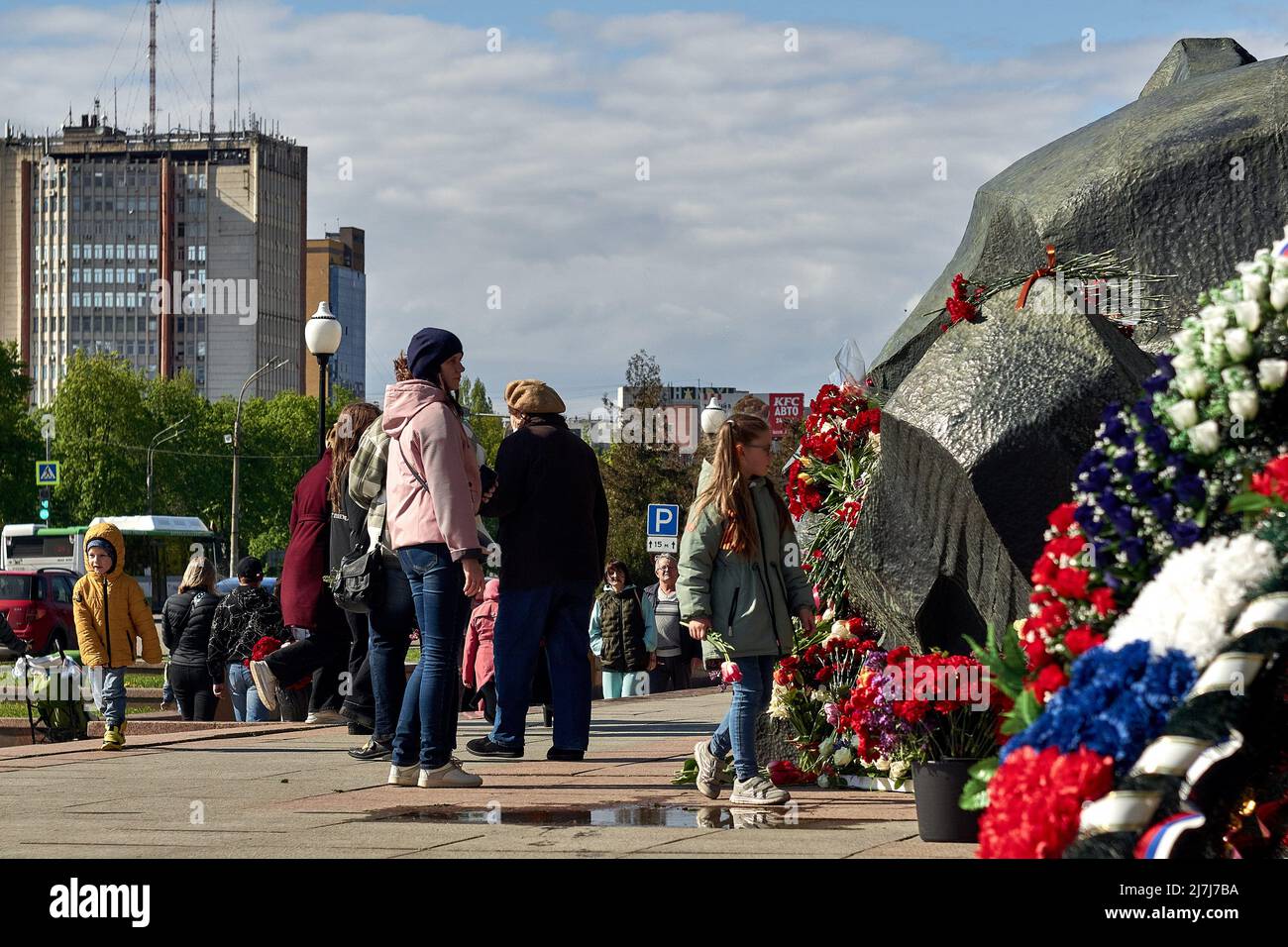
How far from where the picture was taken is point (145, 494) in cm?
7575

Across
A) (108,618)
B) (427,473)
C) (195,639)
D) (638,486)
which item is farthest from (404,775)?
(638,486)

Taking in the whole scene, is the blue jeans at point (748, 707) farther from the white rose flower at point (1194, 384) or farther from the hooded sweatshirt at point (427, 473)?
the white rose flower at point (1194, 384)

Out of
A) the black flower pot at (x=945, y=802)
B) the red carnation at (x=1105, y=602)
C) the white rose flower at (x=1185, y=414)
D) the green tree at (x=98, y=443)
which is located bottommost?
the black flower pot at (x=945, y=802)

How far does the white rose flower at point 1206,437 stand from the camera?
4.43 meters

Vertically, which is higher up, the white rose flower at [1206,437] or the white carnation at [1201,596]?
the white rose flower at [1206,437]

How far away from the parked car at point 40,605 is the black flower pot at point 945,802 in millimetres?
30149

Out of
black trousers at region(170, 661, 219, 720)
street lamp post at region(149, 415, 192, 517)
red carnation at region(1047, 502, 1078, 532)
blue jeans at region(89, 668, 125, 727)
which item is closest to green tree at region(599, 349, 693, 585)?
black trousers at region(170, 661, 219, 720)

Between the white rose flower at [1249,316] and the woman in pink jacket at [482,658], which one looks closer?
the white rose flower at [1249,316]

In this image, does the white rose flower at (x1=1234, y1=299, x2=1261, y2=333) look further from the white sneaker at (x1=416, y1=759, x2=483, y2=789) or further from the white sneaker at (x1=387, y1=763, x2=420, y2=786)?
the white sneaker at (x1=387, y1=763, x2=420, y2=786)

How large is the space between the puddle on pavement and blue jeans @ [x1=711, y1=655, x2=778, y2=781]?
0.62 feet

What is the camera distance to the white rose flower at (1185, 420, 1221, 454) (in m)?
4.43

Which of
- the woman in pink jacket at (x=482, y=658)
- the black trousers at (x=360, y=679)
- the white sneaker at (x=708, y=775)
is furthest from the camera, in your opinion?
the woman in pink jacket at (x=482, y=658)

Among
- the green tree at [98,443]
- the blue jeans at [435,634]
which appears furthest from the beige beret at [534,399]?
the green tree at [98,443]
